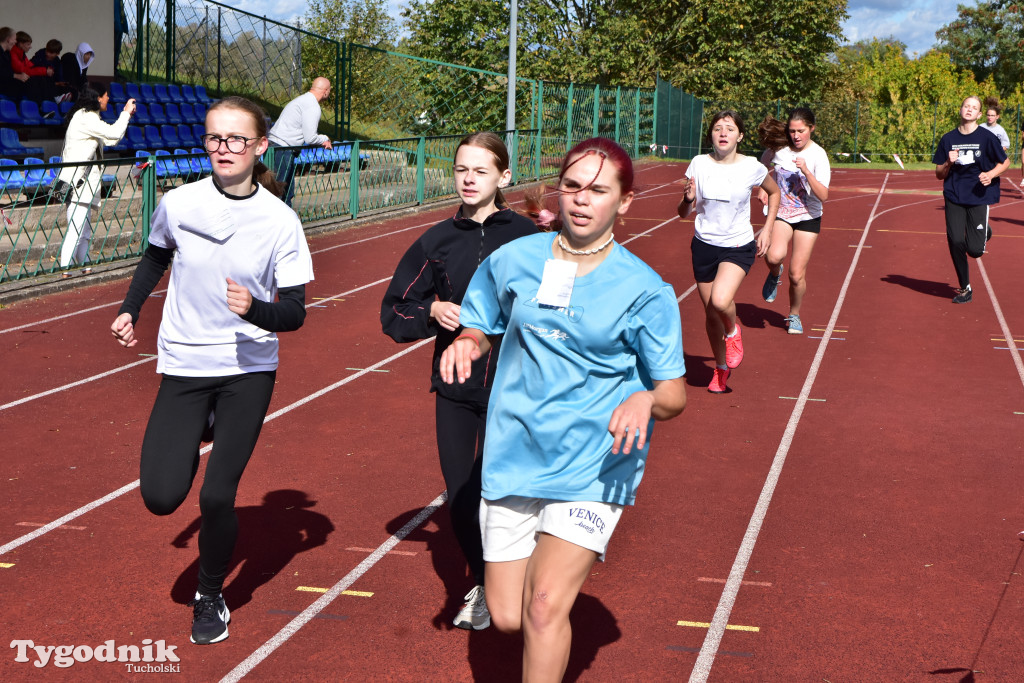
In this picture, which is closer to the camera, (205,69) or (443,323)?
(443,323)

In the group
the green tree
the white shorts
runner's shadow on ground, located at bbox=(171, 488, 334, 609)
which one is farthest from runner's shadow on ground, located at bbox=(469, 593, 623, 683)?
the green tree

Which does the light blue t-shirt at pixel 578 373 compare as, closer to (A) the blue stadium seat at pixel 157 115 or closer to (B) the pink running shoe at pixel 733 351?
(B) the pink running shoe at pixel 733 351

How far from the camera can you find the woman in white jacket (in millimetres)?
12031

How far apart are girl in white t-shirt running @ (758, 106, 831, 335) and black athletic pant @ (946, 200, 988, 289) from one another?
2553 millimetres

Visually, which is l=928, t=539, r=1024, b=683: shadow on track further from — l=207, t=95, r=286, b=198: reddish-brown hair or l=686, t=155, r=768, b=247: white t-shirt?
l=686, t=155, r=768, b=247: white t-shirt

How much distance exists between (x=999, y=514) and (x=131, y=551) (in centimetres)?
426

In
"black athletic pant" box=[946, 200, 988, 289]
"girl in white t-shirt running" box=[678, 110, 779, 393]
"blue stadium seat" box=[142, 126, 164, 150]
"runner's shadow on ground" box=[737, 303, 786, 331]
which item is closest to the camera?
"girl in white t-shirt running" box=[678, 110, 779, 393]

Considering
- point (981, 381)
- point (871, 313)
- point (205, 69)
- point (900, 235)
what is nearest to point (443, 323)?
point (981, 381)

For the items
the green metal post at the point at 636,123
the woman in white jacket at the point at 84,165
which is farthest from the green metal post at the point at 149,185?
the green metal post at the point at 636,123

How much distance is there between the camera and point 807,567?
497cm

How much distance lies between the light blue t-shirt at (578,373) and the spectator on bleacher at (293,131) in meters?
12.7

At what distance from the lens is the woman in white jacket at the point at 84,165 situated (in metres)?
12.0

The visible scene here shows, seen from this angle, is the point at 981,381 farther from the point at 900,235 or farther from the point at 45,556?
the point at 900,235

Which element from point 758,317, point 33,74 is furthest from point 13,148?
point 758,317
